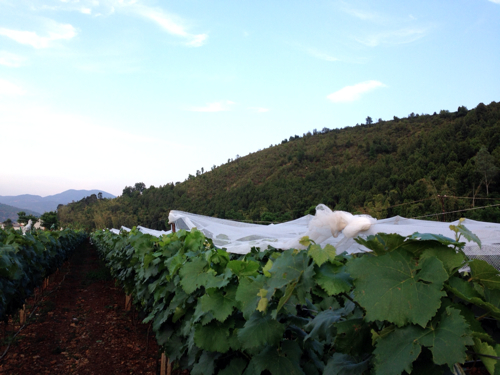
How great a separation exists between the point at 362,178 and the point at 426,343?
49.4 metres

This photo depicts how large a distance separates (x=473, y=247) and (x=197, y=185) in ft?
240

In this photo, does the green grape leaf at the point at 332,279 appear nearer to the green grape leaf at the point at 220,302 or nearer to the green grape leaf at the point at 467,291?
the green grape leaf at the point at 467,291

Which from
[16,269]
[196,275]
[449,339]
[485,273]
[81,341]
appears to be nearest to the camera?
[449,339]

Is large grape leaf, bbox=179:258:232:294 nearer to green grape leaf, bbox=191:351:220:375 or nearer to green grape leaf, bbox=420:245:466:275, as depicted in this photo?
green grape leaf, bbox=191:351:220:375

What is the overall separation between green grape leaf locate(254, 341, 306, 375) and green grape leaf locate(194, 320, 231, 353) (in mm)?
397

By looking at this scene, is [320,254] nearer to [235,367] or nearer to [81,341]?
[235,367]

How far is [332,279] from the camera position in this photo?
1070mm

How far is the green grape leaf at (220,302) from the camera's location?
1.73 meters

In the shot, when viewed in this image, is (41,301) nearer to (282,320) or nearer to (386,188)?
(282,320)

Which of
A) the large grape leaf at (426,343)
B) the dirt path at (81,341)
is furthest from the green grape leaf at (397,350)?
the dirt path at (81,341)

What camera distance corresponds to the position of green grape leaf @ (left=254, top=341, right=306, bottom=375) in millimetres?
1333

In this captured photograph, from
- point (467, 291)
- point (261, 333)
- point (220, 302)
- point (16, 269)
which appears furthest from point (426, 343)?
point (16, 269)

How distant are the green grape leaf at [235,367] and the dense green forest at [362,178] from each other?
23.4 meters

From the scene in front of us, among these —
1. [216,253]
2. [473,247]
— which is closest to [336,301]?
[216,253]
